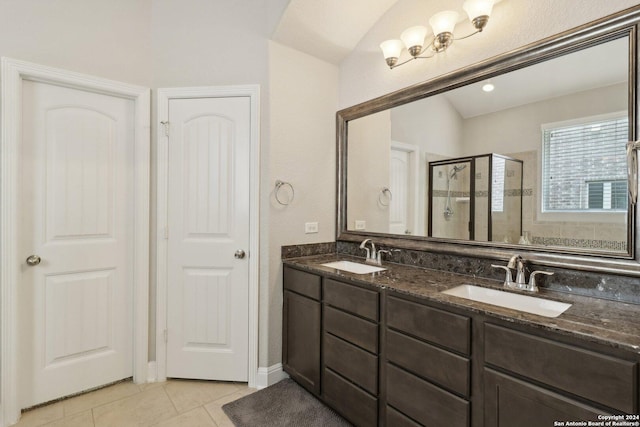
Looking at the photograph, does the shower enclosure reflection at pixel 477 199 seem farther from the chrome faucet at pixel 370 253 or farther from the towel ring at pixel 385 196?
the chrome faucet at pixel 370 253

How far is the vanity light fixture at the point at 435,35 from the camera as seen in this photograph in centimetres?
166

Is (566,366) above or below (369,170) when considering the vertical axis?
below

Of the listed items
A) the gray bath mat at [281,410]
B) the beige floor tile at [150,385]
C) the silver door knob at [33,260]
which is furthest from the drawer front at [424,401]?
the silver door knob at [33,260]

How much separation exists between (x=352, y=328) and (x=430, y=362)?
0.50 m

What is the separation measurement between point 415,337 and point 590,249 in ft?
2.86

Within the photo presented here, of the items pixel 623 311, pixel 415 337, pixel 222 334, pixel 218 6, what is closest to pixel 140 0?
pixel 218 6

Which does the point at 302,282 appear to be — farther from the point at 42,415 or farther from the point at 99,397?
the point at 42,415

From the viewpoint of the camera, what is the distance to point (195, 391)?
2.22m

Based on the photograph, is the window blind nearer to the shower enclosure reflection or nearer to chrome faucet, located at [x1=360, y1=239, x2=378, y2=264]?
the shower enclosure reflection

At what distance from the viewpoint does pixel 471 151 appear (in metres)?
1.87

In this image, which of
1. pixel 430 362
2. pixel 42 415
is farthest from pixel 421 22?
pixel 42 415

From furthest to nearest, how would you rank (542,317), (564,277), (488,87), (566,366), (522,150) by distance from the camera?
(488,87), (522,150), (564,277), (542,317), (566,366)

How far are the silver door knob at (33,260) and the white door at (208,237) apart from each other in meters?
0.75

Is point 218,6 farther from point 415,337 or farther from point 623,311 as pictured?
point 623,311
